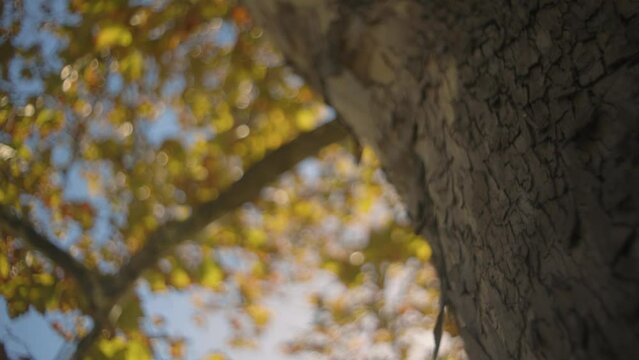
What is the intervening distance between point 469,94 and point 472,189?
9.1 inches

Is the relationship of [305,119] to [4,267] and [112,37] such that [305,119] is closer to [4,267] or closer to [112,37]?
[112,37]

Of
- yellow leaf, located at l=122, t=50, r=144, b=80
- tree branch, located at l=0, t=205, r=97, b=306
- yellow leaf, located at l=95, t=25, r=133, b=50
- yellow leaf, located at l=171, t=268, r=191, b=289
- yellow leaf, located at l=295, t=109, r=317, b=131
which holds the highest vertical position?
yellow leaf, located at l=295, t=109, r=317, b=131

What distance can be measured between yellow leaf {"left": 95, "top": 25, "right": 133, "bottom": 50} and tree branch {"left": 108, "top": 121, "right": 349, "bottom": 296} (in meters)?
1.13

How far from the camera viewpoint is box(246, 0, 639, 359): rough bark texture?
1.01 meters

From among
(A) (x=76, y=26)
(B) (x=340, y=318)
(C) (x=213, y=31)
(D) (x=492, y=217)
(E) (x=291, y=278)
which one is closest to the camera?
(D) (x=492, y=217)

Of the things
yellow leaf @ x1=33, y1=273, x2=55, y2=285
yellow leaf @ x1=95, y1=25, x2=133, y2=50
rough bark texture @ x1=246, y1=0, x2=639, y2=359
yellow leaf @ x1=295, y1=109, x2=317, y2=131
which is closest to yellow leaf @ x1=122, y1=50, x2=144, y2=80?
yellow leaf @ x1=95, y1=25, x2=133, y2=50

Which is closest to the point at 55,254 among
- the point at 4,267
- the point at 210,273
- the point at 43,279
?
the point at 43,279

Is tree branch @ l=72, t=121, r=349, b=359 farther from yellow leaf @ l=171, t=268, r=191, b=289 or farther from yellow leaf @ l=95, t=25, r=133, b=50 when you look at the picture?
yellow leaf @ l=95, t=25, r=133, b=50

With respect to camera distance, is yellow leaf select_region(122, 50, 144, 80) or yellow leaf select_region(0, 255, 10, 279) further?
yellow leaf select_region(122, 50, 144, 80)

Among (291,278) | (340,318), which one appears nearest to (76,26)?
(340,318)

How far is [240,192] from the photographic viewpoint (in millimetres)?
3732

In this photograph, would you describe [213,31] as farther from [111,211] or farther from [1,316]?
[1,316]

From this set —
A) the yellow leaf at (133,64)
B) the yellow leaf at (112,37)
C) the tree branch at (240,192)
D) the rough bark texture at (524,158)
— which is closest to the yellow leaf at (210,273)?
the tree branch at (240,192)

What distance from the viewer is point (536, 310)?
1.11 meters
